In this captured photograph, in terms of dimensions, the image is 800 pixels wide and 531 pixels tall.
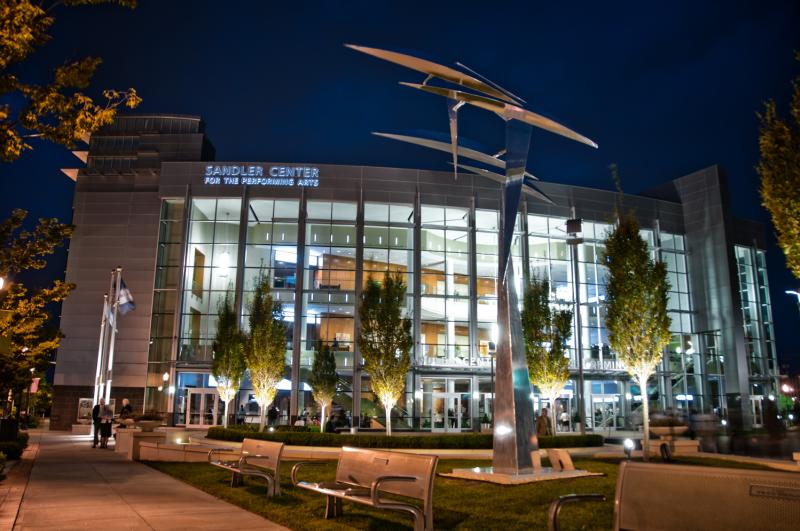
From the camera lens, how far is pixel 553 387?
82.8ft

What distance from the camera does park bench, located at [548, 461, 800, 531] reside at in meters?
3.89

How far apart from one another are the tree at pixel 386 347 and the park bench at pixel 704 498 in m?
20.2

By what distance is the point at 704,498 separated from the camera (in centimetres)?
425

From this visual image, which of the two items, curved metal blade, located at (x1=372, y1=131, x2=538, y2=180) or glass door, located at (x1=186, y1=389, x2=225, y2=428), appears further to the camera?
glass door, located at (x1=186, y1=389, x2=225, y2=428)

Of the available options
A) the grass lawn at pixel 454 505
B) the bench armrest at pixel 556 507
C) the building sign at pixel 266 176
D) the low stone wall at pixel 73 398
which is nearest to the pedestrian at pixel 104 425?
the grass lawn at pixel 454 505

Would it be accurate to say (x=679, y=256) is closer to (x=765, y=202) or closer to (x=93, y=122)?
(x=765, y=202)

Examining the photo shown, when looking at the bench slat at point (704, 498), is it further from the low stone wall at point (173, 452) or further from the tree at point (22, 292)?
the low stone wall at point (173, 452)

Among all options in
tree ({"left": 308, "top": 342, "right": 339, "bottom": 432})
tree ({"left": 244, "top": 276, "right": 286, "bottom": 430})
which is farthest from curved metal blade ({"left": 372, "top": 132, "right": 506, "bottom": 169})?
tree ({"left": 308, "top": 342, "right": 339, "bottom": 432})

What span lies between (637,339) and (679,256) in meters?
33.0

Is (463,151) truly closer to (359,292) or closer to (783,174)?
(783,174)

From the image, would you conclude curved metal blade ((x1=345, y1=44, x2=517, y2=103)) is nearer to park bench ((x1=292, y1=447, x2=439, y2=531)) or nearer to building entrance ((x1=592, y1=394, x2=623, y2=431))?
park bench ((x1=292, y1=447, x2=439, y2=531))

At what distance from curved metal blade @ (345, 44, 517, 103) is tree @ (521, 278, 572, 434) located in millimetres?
13284

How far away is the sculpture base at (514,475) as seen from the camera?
12117mm

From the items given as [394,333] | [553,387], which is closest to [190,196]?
[394,333]
